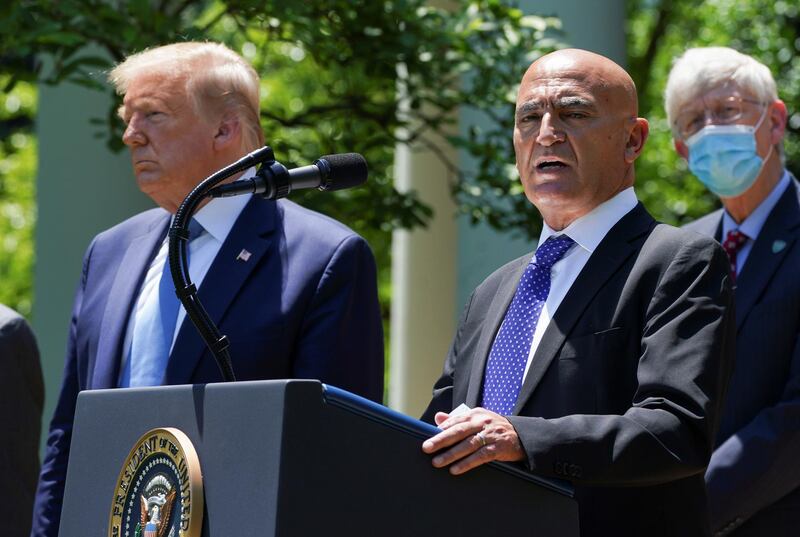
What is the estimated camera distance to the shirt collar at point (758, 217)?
16.0ft

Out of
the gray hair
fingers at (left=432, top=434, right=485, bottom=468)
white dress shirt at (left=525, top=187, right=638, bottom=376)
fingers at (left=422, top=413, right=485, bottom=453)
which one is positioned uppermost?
the gray hair

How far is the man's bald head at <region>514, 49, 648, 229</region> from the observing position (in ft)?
11.0

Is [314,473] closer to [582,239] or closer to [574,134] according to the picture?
[582,239]

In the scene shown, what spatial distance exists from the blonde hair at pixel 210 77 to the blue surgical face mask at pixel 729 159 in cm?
168

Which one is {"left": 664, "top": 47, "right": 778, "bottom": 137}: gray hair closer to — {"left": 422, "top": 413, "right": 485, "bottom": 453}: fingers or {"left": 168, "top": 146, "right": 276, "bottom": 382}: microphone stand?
{"left": 168, "top": 146, "right": 276, "bottom": 382}: microphone stand

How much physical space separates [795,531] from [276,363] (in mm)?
1747

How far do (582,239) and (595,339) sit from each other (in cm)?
33

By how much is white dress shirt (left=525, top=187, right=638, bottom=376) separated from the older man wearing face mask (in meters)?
0.83

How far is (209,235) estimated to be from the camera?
4.09 metres

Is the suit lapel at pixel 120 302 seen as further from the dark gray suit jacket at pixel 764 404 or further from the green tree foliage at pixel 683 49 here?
the green tree foliage at pixel 683 49

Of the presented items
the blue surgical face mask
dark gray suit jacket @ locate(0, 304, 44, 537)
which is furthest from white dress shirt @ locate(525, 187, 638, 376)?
dark gray suit jacket @ locate(0, 304, 44, 537)

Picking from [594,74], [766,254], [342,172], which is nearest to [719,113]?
[766,254]

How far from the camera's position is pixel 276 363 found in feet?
12.5

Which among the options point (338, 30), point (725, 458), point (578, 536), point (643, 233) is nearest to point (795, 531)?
point (725, 458)
